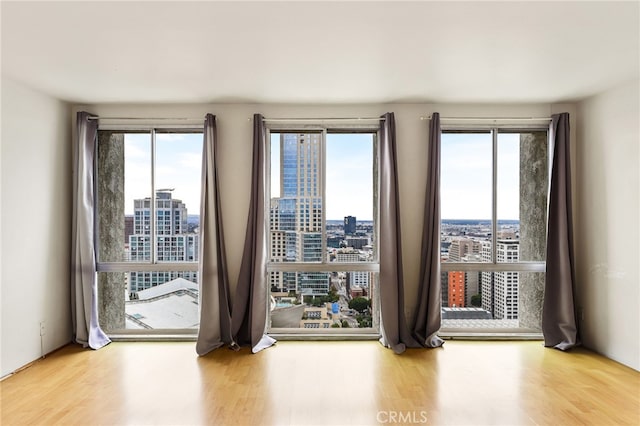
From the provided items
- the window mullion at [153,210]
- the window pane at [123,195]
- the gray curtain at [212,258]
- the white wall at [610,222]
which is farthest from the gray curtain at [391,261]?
the window pane at [123,195]

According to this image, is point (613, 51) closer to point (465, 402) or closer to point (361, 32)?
point (361, 32)

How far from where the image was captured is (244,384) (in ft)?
9.70

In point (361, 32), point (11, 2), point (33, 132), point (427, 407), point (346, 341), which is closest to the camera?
point (11, 2)

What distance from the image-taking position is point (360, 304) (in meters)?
4.11

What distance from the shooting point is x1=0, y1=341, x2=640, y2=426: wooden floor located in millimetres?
2490

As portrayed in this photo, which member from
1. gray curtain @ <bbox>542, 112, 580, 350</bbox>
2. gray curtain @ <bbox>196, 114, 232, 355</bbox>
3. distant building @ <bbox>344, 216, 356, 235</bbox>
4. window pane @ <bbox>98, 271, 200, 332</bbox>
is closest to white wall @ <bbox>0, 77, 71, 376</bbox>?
window pane @ <bbox>98, 271, 200, 332</bbox>

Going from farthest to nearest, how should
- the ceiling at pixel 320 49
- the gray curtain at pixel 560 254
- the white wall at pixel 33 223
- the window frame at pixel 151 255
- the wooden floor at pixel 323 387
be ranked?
the window frame at pixel 151 255 → the gray curtain at pixel 560 254 → the white wall at pixel 33 223 → the wooden floor at pixel 323 387 → the ceiling at pixel 320 49

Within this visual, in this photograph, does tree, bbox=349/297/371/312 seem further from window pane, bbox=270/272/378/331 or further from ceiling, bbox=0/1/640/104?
ceiling, bbox=0/1/640/104

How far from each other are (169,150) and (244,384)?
2.70 meters

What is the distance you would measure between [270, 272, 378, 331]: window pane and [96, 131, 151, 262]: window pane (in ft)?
5.32

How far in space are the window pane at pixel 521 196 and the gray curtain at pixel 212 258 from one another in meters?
3.12

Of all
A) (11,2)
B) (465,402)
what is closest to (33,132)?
(11,2)

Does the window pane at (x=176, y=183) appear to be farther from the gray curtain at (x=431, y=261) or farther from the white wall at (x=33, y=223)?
the gray curtain at (x=431, y=261)

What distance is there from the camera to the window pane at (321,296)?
411 cm
